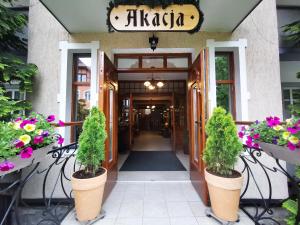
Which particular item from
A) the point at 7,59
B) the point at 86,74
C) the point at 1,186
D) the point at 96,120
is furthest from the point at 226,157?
the point at 1,186

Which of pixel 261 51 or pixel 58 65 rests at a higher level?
pixel 261 51

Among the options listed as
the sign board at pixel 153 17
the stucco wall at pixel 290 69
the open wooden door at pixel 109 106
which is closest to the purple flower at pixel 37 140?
the open wooden door at pixel 109 106

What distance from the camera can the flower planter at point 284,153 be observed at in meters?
1.30

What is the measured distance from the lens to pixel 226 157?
6.30ft

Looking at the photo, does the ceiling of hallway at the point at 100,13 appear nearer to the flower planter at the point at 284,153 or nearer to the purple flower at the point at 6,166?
the flower planter at the point at 284,153

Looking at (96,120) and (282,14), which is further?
(282,14)

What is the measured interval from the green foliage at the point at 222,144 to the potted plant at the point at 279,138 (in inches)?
5.9

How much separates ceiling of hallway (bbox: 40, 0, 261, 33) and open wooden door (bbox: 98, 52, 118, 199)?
65 cm

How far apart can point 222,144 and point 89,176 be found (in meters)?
1.59

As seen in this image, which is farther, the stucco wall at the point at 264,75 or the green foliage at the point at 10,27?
the stucco wall at the point at 264,75

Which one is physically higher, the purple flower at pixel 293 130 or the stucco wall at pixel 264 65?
the stucco wall at pixel 264 65

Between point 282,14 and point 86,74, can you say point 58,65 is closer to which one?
point 86,74

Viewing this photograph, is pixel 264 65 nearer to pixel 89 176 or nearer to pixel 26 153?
pixel 89 176

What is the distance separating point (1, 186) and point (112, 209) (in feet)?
7.31
